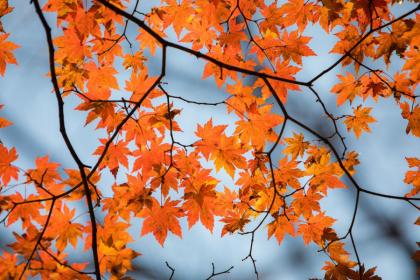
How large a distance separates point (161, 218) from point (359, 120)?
1387 millimetres

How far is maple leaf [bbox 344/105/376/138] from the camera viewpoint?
2.32 meters

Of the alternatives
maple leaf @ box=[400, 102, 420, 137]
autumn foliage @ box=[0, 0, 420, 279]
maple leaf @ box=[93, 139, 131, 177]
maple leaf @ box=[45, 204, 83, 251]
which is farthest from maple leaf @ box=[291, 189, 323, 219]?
maple leaf @ box=[45, 204, 83, 251]

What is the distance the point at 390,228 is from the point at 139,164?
3720 millimetres

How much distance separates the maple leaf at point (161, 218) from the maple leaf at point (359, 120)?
49.3 inches

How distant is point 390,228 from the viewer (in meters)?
4.46

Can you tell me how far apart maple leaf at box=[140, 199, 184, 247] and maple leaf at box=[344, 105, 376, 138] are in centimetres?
125

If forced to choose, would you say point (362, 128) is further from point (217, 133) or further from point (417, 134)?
point (217, 133)

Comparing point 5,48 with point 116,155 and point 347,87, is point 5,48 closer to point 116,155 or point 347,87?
point 116,155

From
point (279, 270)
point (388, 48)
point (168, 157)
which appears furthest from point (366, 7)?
point (279, 270)

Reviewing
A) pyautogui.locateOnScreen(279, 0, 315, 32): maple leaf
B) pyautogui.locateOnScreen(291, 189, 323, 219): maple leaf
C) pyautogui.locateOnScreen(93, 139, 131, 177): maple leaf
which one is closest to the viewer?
pyautogui.locateOnScreen(93, 139, 131, 177): maple leaf

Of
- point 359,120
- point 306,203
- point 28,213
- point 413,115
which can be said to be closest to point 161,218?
point 28,213

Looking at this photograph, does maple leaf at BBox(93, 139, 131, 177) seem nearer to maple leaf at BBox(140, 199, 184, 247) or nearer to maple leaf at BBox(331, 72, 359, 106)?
maple leaf at BBox(140, 199, 184, 247)

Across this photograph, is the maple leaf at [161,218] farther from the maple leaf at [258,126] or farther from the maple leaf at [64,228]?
the maple leaf at [258,126]

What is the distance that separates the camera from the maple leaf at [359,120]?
2.32 metres
